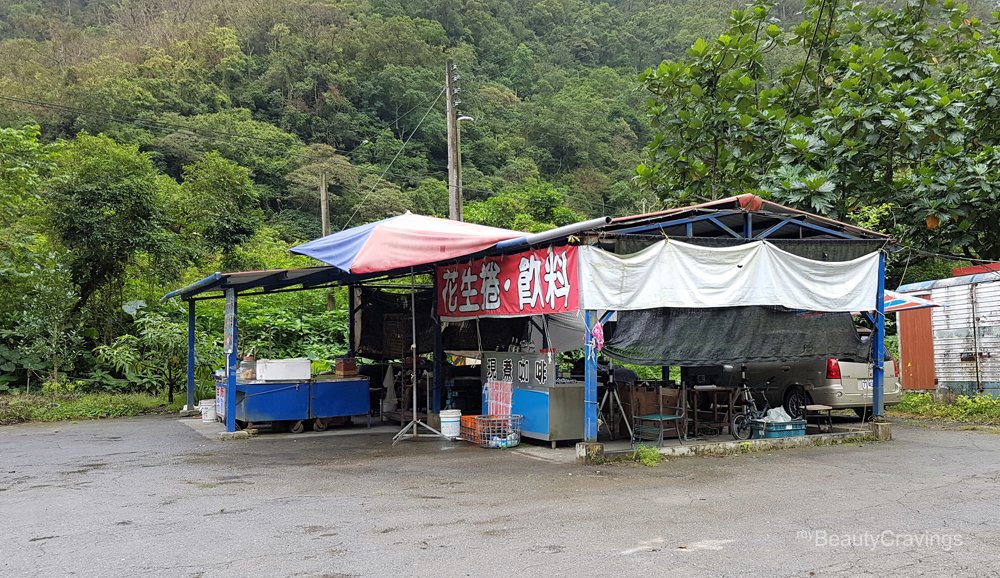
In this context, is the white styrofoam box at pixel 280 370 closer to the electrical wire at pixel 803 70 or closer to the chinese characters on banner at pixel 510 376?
the chinese characters on banner at pixel 510 376

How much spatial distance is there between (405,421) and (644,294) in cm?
619

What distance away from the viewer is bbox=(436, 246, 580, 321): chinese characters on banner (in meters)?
9.48

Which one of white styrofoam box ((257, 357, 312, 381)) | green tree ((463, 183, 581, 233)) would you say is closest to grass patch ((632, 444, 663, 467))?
white styrofoam box ((257, 357, 312, 381))

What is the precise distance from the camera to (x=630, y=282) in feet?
31.0

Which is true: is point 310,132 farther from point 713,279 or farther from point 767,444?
point 767,444

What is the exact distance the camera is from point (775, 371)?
500 inches

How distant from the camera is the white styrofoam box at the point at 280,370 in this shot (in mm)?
12719

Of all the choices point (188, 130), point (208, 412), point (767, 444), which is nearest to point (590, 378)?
point (767, 444)

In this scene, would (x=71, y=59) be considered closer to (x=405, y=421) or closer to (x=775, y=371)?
(x=405, y=421)

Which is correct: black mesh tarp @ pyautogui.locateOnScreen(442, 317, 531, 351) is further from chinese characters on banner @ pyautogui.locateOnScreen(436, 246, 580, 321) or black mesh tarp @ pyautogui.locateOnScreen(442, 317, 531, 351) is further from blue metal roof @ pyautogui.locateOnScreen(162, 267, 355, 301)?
blue metal roof @ pyautogui.locateOnScreen(162, 267, 355, 301)

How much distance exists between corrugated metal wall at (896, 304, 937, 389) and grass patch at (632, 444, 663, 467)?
416 inches

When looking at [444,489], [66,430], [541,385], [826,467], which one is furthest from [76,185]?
[826,467]

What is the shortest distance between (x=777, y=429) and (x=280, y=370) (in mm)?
8077

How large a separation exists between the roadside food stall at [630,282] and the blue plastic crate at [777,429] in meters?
1.02
